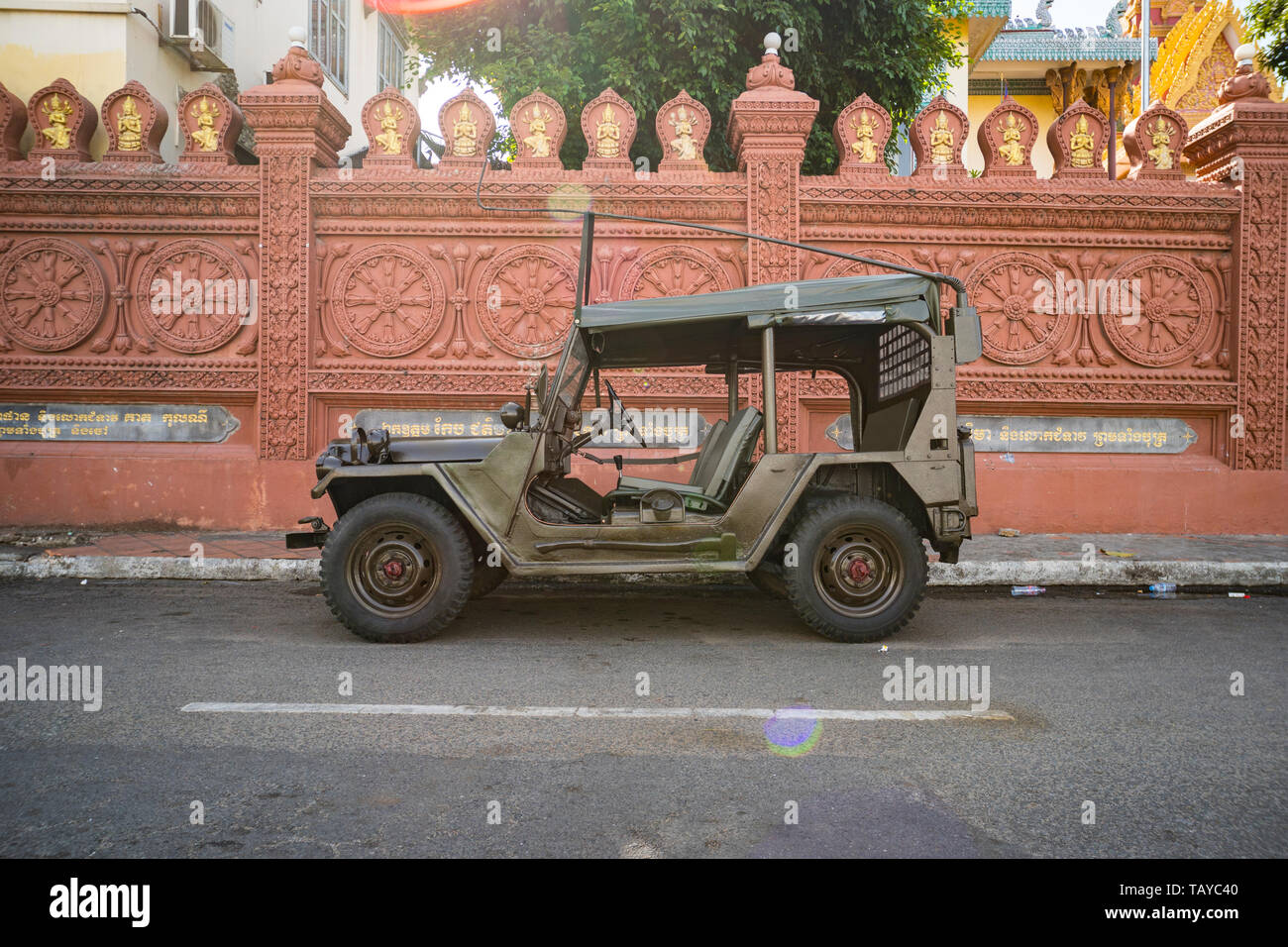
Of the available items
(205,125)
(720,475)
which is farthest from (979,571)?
(205,125)

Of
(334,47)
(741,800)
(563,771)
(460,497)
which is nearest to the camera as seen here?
(741,800)

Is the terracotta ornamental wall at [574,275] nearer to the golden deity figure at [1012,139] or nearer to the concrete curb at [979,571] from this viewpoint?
the golden deity figure at [1012,139]

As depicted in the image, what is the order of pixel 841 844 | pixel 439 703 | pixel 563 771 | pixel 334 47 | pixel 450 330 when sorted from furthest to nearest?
pixel 334 47, pixel 450 330, pixel 439 703, pixel 563 771, pixel 841 844

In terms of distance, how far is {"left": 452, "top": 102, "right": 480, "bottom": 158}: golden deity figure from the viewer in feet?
29.6

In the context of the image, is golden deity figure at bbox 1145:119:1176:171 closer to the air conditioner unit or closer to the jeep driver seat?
the jeep driver seat

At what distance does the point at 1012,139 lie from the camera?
9.09m

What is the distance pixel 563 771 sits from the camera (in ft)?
9.78

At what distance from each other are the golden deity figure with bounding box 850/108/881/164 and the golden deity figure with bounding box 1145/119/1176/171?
2.99 meters

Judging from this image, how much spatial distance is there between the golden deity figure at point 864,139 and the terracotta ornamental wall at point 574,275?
4cm

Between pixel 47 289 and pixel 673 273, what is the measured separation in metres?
6.63

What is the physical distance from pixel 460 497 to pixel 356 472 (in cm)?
64

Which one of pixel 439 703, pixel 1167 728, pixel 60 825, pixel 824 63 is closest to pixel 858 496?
pixel 1167 728

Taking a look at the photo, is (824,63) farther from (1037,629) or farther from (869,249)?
(1037,629)

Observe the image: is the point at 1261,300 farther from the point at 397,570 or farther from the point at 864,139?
the point at 397,570
